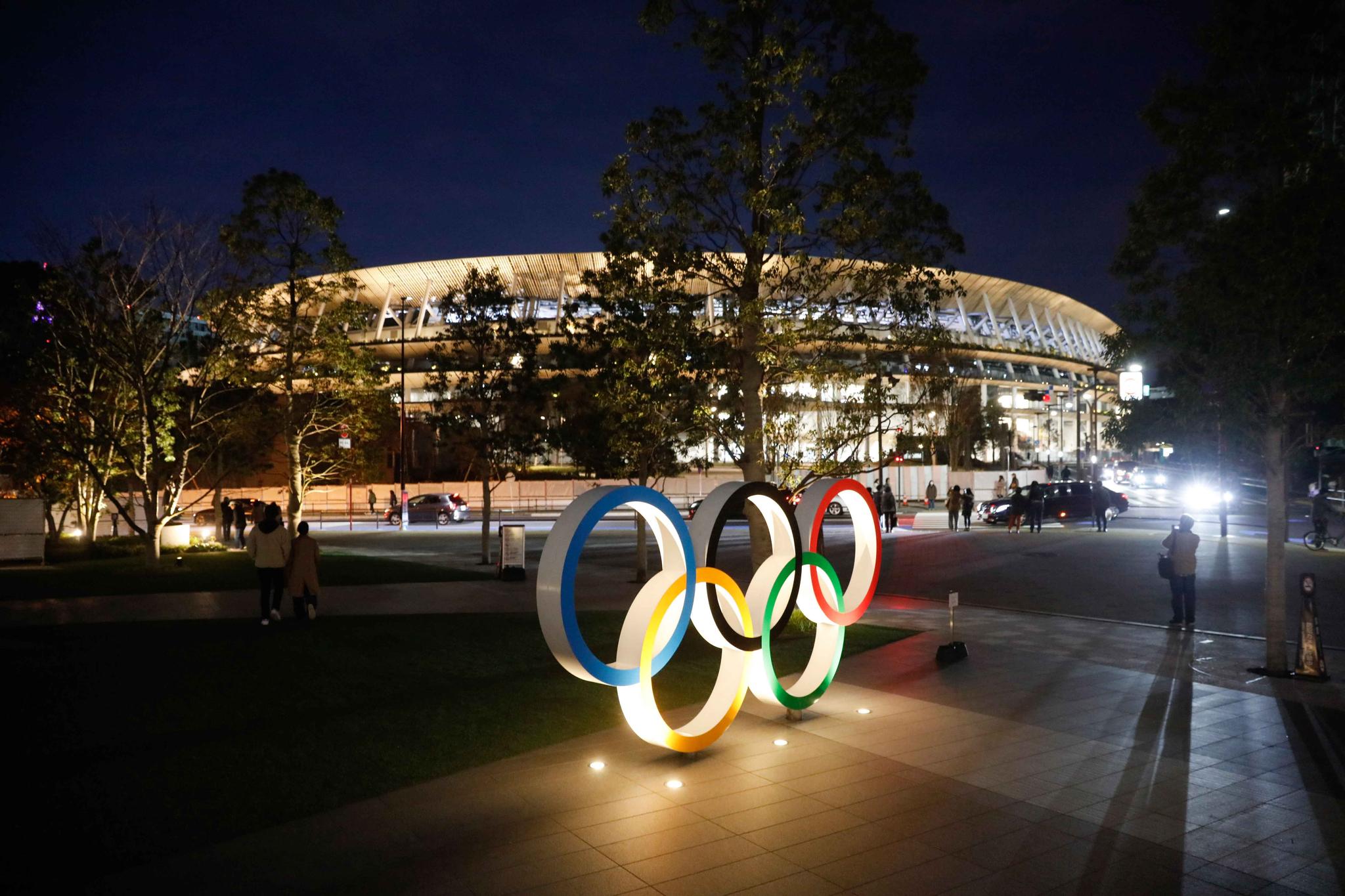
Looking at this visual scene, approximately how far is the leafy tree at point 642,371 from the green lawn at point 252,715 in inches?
137

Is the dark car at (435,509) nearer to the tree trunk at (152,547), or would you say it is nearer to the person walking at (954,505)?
the person walking at (954,505)

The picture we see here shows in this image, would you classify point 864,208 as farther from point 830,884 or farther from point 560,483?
point 560,483

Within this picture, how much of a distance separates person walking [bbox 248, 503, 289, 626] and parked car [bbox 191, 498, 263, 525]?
1662 centimetres

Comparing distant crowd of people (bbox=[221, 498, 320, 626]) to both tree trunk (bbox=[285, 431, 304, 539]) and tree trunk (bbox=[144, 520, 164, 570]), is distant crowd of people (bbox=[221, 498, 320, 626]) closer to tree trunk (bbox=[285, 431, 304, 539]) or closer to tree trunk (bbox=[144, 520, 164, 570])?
tree trunk (bbox=[144, 520, 164, 570])

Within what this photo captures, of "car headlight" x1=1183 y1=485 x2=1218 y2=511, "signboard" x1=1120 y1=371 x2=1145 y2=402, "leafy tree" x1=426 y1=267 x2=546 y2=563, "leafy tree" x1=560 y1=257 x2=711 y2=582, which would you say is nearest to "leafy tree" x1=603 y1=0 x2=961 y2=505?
"leafy tree" x1=560 y1=257 x2=711 y2=582

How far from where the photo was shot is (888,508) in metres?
32.5

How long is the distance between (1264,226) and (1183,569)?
5.61 meters

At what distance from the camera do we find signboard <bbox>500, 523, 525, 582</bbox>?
1969 cm

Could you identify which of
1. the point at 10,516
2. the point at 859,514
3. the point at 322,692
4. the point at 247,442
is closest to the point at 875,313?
the point at 859,514

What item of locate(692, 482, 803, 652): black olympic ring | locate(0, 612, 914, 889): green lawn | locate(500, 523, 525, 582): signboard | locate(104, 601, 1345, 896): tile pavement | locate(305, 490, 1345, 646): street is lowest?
locate(305, 490, 1345, 646): street

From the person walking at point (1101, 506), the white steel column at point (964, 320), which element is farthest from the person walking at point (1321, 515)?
the white steel column at point (964, 320)

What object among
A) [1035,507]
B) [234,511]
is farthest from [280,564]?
[1035,507]

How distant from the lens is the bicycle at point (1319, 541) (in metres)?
25.2

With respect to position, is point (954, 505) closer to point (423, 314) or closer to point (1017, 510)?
point (1017, 510)
